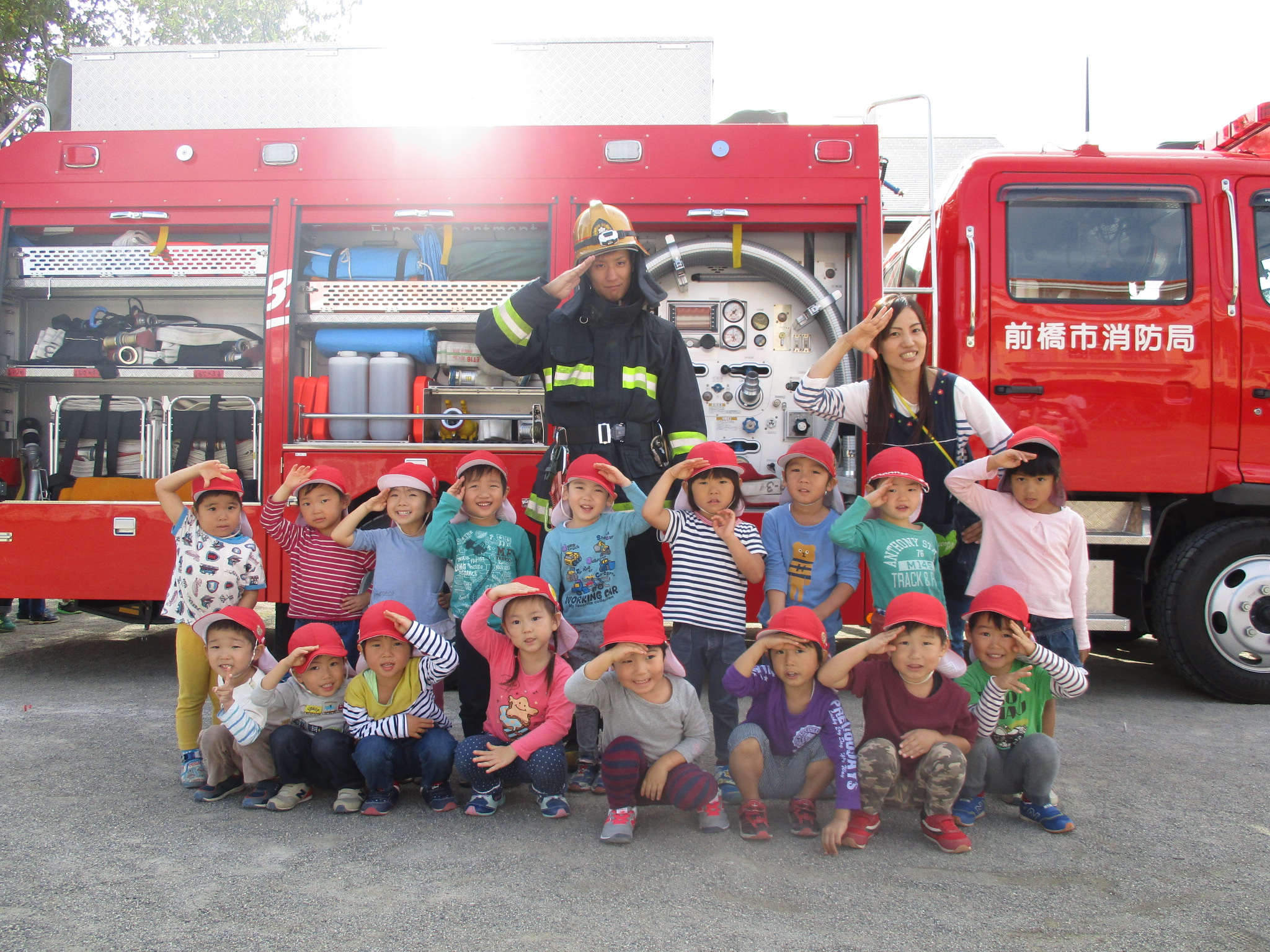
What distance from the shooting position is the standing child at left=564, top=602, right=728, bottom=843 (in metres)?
3.13

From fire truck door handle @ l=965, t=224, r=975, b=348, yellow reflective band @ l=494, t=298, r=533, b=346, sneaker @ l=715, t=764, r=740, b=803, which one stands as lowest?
sneaker @ l=715, t=764, r=740, b=803

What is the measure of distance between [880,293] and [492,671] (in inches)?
108

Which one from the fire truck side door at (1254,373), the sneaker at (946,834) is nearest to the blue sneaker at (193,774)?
the sneaker at (946,834)

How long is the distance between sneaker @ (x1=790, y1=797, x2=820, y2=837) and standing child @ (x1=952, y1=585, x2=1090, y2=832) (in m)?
0.49

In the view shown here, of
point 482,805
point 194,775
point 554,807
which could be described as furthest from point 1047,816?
point 194,775

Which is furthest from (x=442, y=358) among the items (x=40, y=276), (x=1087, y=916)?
(x=1087, y=916)

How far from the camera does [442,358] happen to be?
505 cm

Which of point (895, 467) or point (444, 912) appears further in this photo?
point (895, 467)

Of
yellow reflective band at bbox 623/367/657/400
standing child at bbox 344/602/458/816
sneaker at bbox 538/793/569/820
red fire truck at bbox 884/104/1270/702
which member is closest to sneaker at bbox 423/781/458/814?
standing child at bbox 344/602/458/816

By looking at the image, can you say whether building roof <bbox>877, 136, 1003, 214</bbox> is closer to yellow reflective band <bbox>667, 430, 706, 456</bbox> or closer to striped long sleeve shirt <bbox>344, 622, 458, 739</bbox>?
yellow reflective band <bbox>667, 430, 706, 456</bbox>

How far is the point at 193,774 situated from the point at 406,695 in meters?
0.92

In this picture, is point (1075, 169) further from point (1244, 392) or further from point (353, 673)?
point (353, 673)

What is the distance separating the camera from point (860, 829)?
10.0 ft

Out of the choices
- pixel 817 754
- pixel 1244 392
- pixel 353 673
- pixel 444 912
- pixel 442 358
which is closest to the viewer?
pixel 444 912
